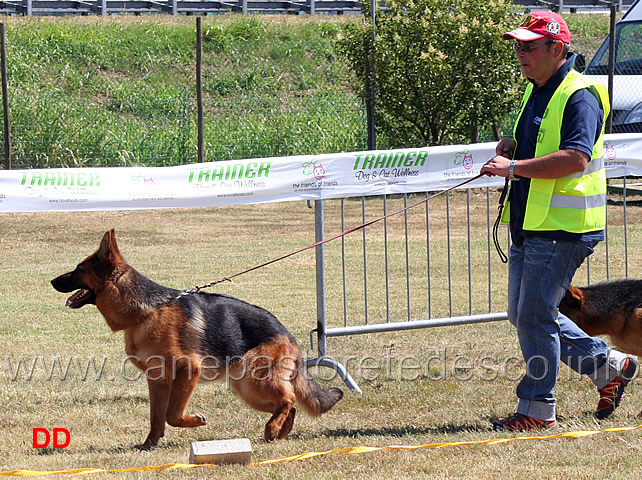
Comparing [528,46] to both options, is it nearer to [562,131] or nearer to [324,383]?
[562,131]

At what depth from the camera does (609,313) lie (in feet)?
17.8

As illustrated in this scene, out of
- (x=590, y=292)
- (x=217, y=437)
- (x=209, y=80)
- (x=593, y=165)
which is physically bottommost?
(x=217, y=437)

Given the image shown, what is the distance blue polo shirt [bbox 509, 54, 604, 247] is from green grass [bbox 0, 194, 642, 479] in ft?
3.67

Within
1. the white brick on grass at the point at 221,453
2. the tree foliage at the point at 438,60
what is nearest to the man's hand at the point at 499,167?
the white brick on grass at the point at 221,453

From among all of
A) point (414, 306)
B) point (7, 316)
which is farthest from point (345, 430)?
point (7, 316)

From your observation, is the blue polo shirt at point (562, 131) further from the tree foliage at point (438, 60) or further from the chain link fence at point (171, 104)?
the chain link fence at point (171, 104)

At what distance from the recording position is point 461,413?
536cm

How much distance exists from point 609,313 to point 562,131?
5.04 feet

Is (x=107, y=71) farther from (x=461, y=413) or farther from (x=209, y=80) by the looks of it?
(x=461, y=413)

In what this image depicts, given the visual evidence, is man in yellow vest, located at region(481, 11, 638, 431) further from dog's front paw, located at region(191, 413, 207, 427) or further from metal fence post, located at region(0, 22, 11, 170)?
metal fence post, located at region(0, 22, 11, 170)

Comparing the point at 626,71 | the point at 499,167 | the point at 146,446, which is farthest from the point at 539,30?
the point at 626,71

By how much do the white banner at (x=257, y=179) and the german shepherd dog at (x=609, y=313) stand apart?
1.19 metres

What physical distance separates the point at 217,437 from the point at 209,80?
710 inches

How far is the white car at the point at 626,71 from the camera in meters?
15.1
